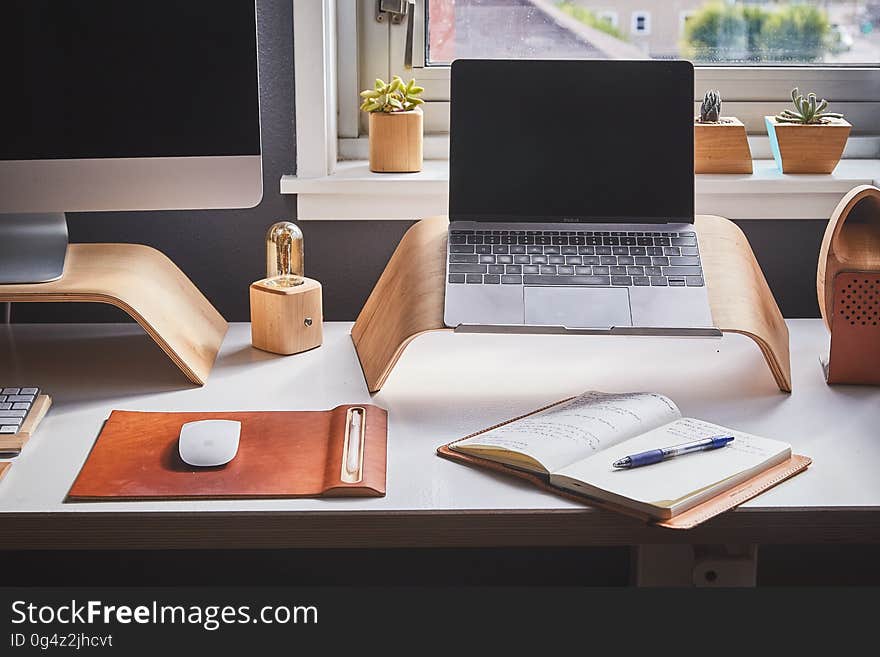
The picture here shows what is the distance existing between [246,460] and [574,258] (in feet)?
1.52

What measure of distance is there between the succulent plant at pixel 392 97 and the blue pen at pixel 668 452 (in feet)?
2.36

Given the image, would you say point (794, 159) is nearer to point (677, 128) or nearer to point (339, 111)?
point (677, 128)

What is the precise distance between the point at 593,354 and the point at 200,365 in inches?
19.0

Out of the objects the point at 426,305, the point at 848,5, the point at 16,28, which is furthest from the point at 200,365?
the point at 848,5

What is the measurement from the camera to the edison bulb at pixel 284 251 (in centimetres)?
132

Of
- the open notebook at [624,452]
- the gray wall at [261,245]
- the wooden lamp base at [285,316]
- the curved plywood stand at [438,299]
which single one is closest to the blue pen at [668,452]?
the open notebook at [624,452]

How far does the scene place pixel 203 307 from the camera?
135cm

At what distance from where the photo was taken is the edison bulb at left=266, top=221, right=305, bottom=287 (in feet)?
4.34

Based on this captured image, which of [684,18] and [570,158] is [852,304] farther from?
[684,18]

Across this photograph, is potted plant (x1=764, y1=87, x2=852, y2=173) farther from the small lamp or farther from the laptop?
the small lamp

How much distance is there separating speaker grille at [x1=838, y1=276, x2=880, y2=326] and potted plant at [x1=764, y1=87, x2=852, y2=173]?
1.24 feet

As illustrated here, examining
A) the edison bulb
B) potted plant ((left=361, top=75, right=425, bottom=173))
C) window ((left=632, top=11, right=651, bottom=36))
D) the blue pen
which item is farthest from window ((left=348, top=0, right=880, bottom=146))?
the blue pen

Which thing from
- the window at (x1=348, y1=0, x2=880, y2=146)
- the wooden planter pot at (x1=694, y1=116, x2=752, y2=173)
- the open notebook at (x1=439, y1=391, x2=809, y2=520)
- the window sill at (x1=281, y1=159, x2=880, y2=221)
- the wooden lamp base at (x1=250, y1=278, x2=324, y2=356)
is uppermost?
the window at (x1=348, y1=0, x2=880, y2=146)

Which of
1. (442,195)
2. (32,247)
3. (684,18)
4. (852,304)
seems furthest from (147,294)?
(684,18)
